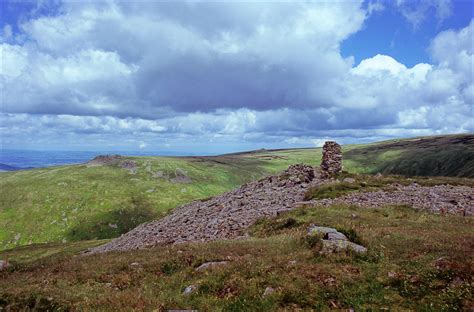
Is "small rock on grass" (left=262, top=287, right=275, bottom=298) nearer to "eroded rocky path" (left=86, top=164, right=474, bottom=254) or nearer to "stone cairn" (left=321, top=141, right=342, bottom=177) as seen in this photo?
"eroded rocky path" (left=86, top=164, right=474, bottom=254)

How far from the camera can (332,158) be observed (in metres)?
57.2

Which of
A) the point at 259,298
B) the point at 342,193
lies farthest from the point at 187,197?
the point at 259,298

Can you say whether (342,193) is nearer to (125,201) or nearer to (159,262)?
(159,262)

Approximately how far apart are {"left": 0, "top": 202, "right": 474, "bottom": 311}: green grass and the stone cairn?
102 ft

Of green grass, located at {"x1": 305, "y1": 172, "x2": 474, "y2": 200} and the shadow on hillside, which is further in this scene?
the shadow on hillside

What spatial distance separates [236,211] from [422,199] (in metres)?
20.4

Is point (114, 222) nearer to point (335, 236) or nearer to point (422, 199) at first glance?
point (422, 199)

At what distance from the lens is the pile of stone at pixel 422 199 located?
34.5 metres

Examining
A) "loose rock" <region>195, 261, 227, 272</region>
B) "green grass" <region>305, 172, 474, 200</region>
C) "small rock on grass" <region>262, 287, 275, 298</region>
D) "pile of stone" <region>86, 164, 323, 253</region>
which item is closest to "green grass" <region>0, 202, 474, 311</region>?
"small rock on grass" <region>262, 287, 275, 298</region>

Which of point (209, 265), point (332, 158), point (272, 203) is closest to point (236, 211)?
point (272, 203)

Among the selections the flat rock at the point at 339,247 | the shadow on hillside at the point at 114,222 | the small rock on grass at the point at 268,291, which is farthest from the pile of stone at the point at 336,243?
the shadow on hillside at the point at 114,222

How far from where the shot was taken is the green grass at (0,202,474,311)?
13.2m

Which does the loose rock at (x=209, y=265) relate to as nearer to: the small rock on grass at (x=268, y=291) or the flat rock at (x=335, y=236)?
the small rock on grass at (x=268, y=291)

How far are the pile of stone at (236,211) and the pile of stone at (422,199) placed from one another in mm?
5932
